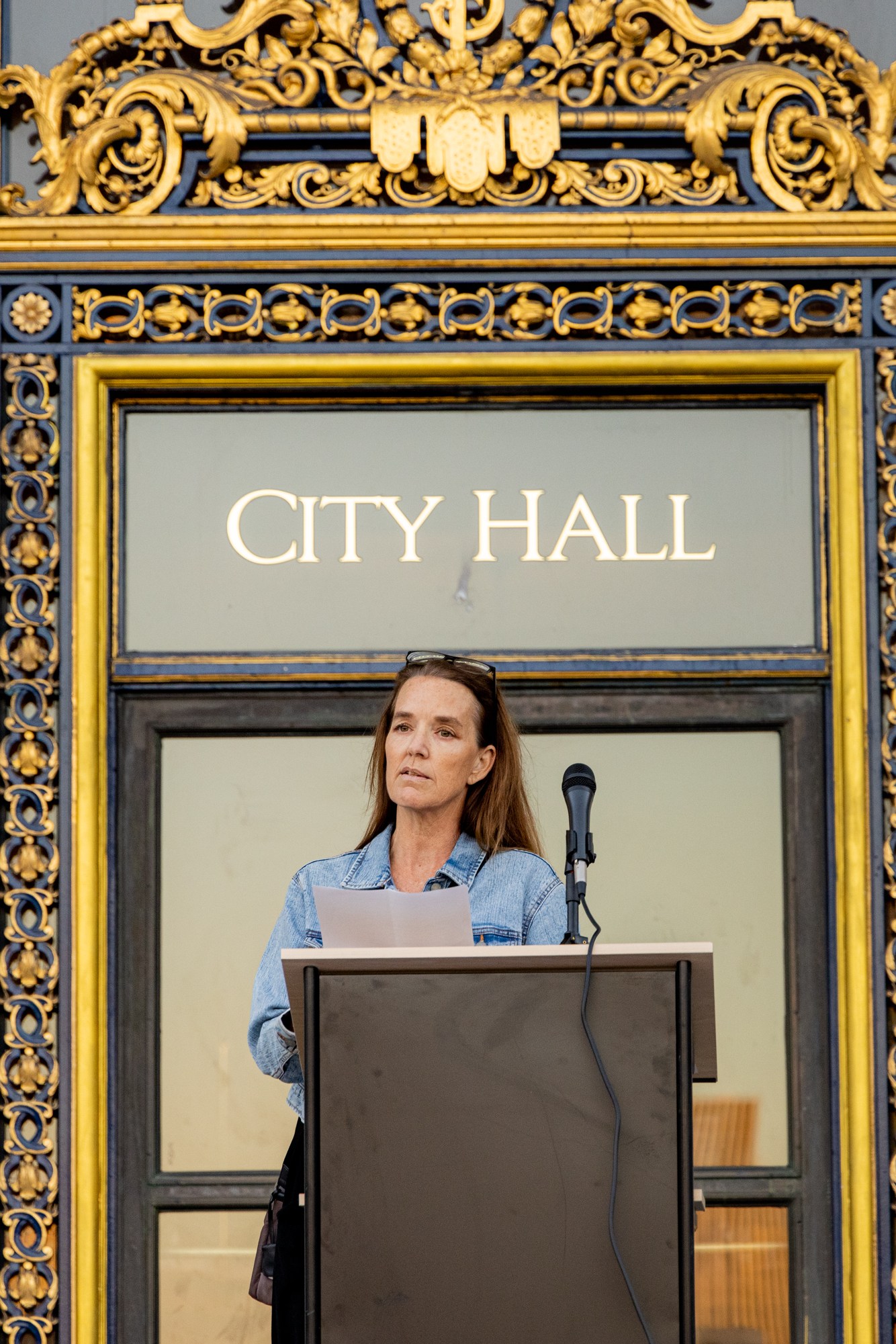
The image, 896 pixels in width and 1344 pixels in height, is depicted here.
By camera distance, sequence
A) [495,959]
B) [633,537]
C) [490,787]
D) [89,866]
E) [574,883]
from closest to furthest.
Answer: [495,959], [574,883], [490,787], [89,866], [633,537]

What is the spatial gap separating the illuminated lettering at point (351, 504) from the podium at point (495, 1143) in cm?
227

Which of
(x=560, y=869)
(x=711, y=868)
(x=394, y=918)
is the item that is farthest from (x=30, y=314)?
(x=394, y=918)

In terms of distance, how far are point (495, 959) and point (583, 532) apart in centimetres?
234

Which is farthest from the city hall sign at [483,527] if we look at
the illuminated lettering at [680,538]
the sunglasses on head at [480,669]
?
the sunglasses on head at [480,669]

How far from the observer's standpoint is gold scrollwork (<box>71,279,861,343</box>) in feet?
16.8

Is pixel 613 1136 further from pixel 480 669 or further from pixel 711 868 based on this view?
pixel 711 868

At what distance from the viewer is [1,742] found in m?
4.97

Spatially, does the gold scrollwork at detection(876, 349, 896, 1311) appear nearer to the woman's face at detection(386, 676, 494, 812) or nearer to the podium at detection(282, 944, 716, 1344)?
the woman's face at detection(386, 676, 494, 812)

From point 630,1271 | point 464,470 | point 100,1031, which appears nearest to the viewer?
point 630,1271

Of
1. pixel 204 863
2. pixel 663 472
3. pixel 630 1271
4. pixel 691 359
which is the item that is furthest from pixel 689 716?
pixel 630 1271

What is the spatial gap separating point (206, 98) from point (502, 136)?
890 mm

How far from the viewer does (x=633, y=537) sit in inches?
204

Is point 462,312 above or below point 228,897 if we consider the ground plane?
above

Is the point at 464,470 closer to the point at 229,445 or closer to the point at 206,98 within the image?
the point at 229,445
